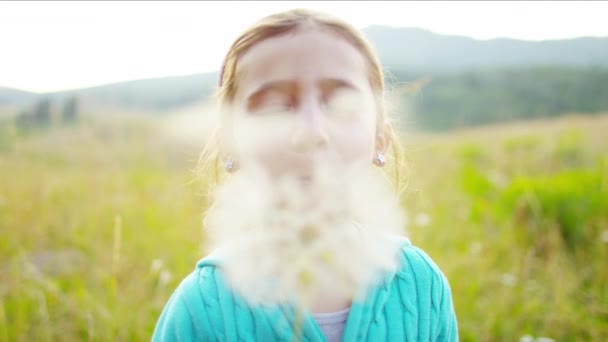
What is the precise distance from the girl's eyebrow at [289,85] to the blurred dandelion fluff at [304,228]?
172mm

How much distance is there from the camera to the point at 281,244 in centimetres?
78

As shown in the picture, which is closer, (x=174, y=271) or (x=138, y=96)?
(x=174, y=271)

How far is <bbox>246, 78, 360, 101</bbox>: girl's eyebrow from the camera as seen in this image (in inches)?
39.1

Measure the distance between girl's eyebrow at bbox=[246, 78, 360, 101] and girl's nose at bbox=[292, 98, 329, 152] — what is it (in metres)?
0.05

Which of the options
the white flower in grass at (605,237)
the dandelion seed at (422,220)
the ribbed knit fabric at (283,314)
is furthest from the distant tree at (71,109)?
the white flower in grass at (605,237)

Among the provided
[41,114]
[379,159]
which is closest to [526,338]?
[379,159]

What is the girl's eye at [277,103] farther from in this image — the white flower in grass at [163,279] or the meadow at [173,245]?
the white flower in grass at [163,279]

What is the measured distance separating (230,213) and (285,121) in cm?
22

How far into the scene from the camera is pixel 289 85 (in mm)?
993

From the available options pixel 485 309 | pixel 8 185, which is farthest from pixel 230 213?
pixel 8 185

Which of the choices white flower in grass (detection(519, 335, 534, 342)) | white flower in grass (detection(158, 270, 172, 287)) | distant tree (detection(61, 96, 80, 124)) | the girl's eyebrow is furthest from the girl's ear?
distant tree (detection(61, 96, 80, 124))

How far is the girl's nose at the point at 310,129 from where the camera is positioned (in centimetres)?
90

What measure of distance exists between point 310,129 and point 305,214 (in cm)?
19

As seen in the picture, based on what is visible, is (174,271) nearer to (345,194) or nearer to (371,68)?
(371,68)
